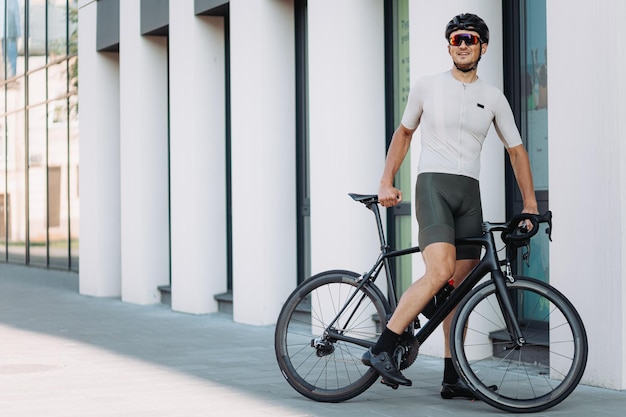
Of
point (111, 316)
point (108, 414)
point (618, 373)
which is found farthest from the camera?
point (111, 316)

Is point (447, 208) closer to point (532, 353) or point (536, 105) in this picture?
point (532, 353)

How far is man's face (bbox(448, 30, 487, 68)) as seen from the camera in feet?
19.6

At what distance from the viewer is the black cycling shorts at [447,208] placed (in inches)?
235

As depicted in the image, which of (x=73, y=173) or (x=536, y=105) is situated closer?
(x=536, y=105)

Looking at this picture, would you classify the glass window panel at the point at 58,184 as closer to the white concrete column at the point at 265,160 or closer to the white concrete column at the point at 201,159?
the white concrete column at the point at 201,159

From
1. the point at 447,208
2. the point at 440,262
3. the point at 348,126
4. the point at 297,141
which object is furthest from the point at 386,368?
the point at 297,141

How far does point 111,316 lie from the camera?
12586 mm

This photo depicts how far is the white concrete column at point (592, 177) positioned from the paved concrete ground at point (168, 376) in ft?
1.32

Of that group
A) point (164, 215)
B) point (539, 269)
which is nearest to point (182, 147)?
point (164, 215)

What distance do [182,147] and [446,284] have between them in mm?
7253

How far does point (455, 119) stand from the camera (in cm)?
602

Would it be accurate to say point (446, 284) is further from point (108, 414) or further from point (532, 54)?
point (532, 54)

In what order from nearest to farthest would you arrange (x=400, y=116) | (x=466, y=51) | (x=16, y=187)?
1. (x=466, y=51)
2. (x=400, y=116)
3. (x=16, y=187)

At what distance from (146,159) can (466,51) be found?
8686mm
